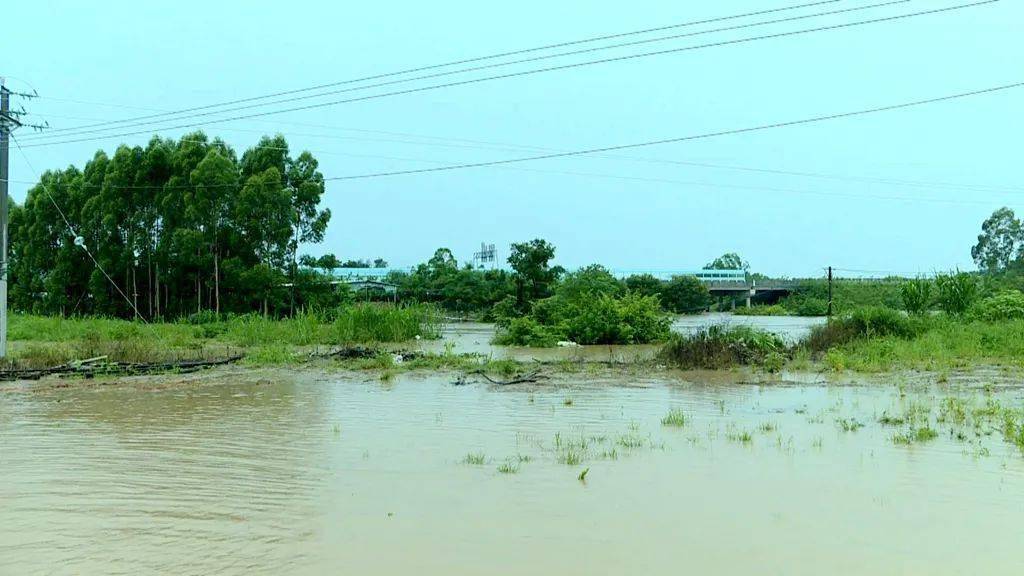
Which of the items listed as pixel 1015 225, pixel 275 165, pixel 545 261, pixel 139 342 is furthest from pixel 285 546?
pixel 1015 225

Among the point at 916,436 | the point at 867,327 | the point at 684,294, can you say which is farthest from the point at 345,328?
the point at 684,294

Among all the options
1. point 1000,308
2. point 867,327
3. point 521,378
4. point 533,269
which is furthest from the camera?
point 533,269

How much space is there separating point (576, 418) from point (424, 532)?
208 inches

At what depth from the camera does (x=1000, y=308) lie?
2378 centimetres

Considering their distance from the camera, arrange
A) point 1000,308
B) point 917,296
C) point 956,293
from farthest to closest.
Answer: point 956,293 < point 917,296 < point 1000,308

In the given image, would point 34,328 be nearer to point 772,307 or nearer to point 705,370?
point 705,370

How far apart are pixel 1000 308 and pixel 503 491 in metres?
22.4

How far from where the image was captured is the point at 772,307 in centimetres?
6588

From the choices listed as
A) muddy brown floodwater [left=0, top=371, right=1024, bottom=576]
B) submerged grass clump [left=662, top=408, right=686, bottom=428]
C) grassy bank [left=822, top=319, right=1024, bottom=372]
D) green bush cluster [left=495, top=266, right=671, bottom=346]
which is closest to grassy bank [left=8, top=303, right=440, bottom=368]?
green bush cluster [left=495, top=266, right=671, bottom=346]

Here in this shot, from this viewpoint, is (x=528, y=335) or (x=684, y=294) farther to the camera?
(x=684, y=294)

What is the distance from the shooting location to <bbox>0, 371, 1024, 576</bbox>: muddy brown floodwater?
17.5 feet

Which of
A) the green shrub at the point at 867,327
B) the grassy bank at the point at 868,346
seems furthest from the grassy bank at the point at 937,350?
the green shrub at the point at 867,327

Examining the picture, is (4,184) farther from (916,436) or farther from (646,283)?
(646,283)

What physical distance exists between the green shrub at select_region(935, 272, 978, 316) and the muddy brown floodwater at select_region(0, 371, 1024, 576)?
1616 cm
